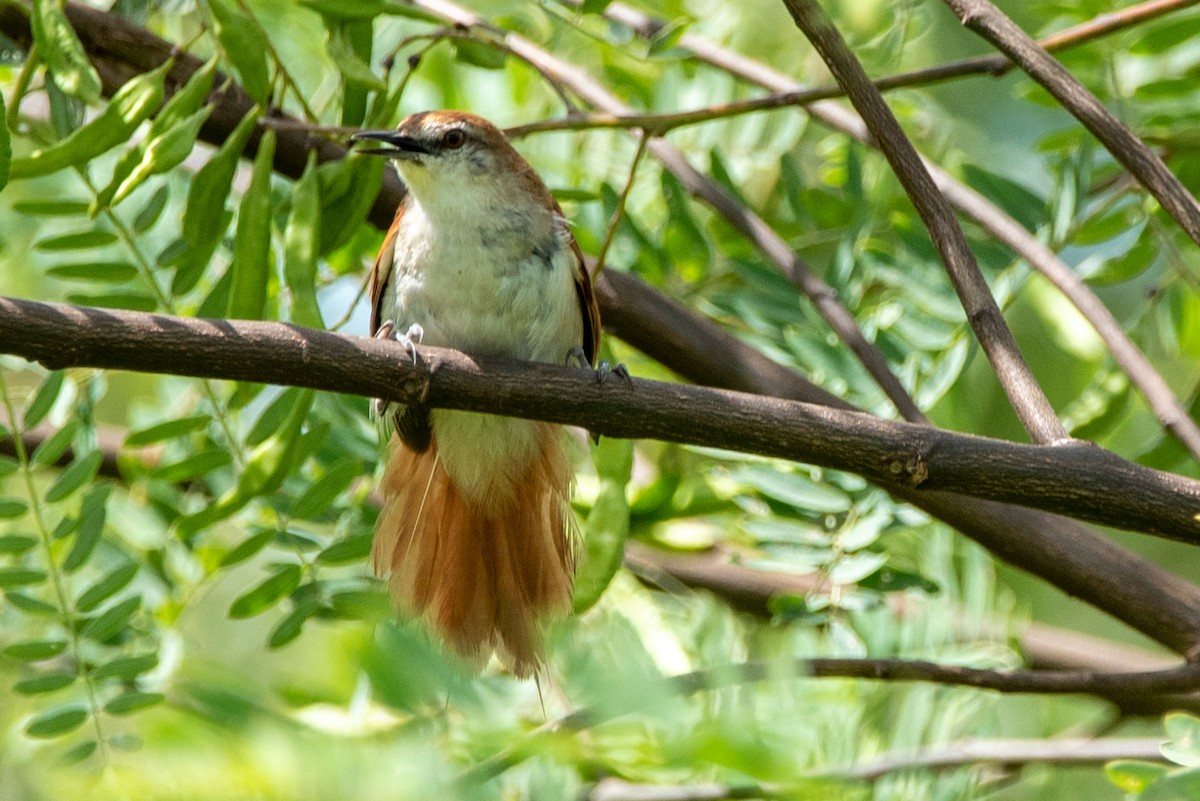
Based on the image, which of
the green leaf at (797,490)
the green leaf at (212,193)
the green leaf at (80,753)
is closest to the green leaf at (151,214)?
the green leaf at (212,193)

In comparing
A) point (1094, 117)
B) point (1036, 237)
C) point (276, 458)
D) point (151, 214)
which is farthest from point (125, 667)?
point (1036, 237)

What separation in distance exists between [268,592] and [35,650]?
547 mm

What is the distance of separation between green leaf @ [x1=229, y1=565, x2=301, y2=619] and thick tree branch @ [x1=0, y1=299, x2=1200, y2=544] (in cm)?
107

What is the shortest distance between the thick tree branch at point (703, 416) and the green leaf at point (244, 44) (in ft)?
2.74

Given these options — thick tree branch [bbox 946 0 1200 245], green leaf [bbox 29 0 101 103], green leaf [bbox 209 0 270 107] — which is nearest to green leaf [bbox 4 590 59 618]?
green leaf [bbox 29 0 101 103]

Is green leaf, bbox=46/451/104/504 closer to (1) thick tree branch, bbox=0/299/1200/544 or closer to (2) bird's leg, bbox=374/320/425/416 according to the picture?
Answer: (2) bird's leg, bbox=374/320/425/416

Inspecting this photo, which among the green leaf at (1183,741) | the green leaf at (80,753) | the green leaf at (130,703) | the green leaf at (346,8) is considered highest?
the green leaf at (346,8)

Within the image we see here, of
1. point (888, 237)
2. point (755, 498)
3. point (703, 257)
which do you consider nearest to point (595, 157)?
point (703, 257)

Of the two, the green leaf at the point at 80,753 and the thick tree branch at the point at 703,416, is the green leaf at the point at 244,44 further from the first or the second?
the green leaf at the point at 80,753

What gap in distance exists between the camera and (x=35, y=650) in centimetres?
323

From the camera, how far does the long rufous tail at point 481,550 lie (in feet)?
11.9

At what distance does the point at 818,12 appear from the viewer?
2.56 m

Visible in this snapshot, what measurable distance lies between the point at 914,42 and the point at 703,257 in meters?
1.01

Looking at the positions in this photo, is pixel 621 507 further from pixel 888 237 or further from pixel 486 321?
pixel 888 237
